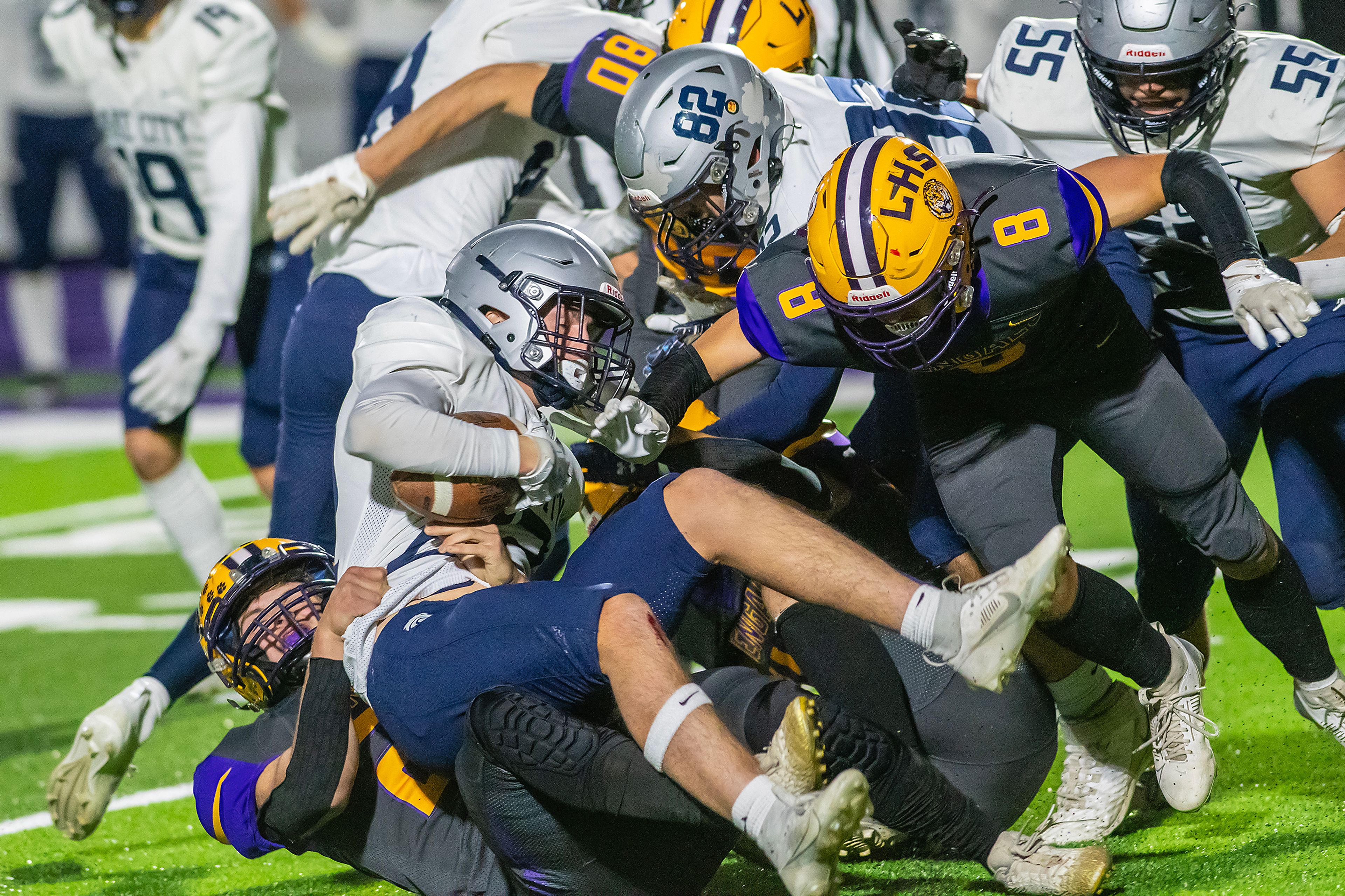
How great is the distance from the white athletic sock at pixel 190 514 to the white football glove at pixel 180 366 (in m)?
0.62

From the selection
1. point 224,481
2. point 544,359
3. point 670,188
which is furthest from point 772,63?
point 224,481

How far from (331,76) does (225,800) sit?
349 inches

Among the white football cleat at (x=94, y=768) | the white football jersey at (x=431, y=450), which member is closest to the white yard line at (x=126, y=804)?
the white football cleat at (x=94, y=768)

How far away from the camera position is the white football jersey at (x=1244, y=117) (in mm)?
3254

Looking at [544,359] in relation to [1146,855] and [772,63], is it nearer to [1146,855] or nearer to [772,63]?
[772,63]

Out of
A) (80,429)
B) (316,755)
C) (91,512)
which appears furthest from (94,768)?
(80,429)

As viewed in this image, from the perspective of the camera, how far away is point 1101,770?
2.93 metres

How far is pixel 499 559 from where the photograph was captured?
2766 millimetres

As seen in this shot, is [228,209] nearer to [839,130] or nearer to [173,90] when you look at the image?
[173,90]

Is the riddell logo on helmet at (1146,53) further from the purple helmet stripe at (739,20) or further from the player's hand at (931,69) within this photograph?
the purple helmet stripe at (739,20)

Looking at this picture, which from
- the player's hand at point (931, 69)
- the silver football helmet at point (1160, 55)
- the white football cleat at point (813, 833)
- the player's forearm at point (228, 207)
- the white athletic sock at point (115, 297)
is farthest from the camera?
the white athletic sock at point (115, 297)

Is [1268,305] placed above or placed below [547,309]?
above

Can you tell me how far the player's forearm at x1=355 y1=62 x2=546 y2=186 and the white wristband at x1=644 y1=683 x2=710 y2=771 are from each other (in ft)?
6.76

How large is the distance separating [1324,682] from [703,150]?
5.94ft
